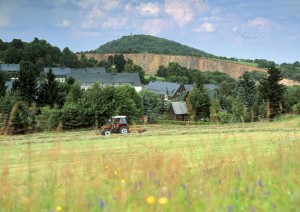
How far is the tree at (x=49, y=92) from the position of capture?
52.8m

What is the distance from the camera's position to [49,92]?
5281 centimetres

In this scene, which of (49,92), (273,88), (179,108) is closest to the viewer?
(273,88)

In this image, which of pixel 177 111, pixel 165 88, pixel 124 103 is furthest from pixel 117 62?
pixel 124 103

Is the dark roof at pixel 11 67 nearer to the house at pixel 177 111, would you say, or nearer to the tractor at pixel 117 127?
the house at pixel 177 111

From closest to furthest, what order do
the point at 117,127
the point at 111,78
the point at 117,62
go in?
1. the point at 117,127
2. the point at 111,78
3. the point at 117,62

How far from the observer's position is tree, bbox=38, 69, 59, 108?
173 feet

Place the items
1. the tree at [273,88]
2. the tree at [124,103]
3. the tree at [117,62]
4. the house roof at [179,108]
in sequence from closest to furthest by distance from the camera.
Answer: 1. the tree at [124,103]
2. the tree at [273,88]
3. the house roof at [179,108]
4. the tree at [117,62]

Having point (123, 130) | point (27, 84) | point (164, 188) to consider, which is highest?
point (164, 188)

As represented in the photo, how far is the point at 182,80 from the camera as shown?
5399 inches

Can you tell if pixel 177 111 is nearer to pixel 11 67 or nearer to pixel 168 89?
pixel 168 89

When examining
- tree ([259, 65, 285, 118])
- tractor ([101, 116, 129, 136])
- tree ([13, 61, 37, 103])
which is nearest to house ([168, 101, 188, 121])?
tree ([259, 65, 285, 118])

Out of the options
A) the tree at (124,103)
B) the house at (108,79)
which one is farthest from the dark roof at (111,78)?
the tree at (124,103)

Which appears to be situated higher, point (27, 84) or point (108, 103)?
point (27, 84)

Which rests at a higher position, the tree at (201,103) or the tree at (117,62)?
the tree at (117,62)
